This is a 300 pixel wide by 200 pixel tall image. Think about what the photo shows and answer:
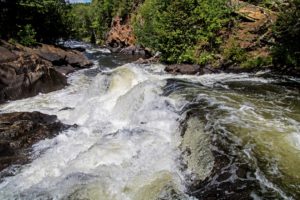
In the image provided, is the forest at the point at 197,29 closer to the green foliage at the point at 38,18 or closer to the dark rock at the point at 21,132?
the green foliage at the point at 38,18

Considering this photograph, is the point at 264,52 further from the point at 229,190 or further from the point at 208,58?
the point at 229,190

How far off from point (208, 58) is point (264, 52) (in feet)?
11.8

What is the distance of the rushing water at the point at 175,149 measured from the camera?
774 centimetres

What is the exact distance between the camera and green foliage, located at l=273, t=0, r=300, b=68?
17188 millimetres

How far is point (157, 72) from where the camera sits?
2239 cm

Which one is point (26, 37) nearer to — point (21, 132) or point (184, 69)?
point (184, 69)

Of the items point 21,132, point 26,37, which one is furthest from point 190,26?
point 21,132

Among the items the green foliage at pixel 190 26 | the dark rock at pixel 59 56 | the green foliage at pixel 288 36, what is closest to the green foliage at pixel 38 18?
the dark rock at pixel 59 56

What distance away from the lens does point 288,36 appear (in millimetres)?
18000

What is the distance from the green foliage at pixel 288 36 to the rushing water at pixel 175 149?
Answer: 3.46 metres

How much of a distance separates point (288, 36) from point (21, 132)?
13729 mm

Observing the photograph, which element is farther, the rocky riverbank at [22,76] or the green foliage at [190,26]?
the green foliage at [190,26]

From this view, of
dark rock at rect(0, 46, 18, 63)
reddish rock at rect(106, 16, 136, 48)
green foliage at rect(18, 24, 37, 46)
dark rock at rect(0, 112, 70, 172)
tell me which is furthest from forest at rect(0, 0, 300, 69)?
reddish rock at rect(106, 16, 136, 48)

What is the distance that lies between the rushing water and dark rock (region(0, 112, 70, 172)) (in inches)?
14.1
